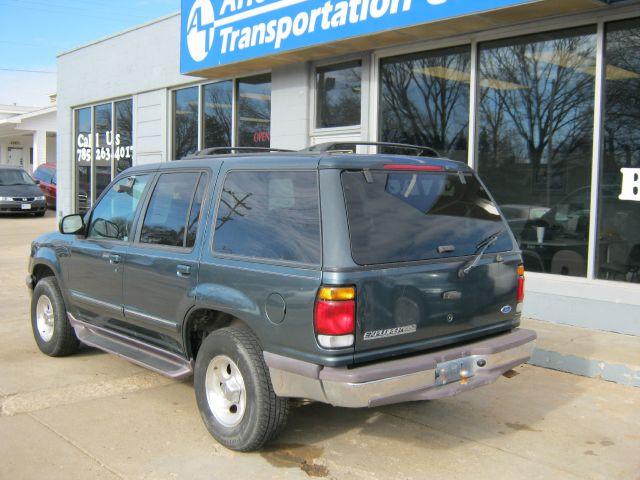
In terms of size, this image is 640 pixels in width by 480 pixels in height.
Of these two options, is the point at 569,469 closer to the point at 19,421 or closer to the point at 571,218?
the point at 19,421

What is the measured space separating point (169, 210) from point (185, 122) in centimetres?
901

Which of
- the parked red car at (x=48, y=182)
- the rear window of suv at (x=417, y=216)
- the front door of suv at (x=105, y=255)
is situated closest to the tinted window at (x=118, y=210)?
the front door of suv at (x=105, y=255)

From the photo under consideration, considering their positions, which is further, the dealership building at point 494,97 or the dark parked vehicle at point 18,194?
the dark parked vehicle at point 18,194

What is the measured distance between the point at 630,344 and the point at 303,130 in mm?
5936

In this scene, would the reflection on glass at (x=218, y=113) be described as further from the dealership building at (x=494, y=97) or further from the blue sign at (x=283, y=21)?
the blue sign at (x=283, y=21)

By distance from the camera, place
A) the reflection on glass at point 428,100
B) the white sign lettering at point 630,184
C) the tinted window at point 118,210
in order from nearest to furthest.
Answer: the tinted window at point 118,210 → the white sign lettering at point 630,184 → the reflection on glass at point 428,100

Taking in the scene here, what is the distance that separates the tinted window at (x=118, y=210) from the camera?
203 inches

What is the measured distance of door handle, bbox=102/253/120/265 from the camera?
16.4 ft

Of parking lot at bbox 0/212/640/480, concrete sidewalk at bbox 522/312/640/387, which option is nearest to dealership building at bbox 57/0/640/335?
concrete sidewalk at bbox 522/312/640/387

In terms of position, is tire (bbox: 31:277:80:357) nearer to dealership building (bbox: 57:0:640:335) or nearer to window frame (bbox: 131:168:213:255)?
window frame (bbox: 131:168:213:255)

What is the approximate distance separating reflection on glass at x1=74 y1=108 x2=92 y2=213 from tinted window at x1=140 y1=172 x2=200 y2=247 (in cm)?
1254

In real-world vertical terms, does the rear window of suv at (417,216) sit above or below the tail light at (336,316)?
above

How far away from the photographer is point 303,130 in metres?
10.5

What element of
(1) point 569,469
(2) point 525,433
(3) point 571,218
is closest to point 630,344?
(3) point 571,218
